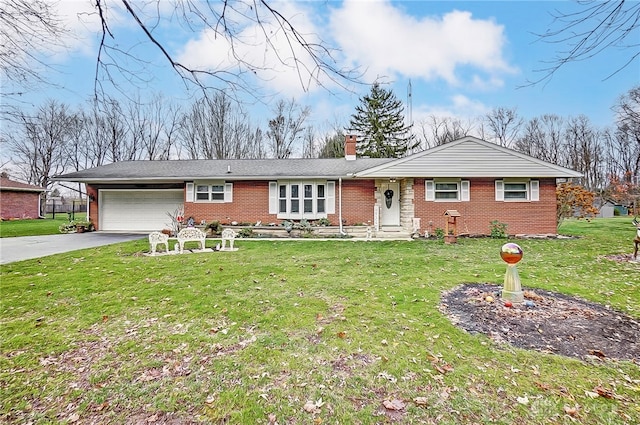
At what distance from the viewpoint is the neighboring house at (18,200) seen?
71.9 feet

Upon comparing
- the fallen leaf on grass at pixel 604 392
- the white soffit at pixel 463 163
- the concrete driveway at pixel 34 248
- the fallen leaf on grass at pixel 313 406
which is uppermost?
the white soffit at pixel 463 163

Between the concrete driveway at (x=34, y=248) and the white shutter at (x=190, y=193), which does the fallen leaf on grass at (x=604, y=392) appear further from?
the white shutter at (x=190, y=193)

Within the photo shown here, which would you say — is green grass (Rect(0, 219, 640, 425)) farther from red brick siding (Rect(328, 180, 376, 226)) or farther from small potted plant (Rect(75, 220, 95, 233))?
small potted plant (Rect(75, 220, 95, 233))

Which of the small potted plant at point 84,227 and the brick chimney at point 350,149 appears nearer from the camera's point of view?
the small potted plant at point 84,227

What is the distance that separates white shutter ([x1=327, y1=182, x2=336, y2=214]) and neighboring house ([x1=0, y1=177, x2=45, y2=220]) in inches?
898

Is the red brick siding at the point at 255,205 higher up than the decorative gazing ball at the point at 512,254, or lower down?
higher up

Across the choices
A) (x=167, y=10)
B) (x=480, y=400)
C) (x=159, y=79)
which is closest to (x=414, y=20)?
(x=167, y=10)

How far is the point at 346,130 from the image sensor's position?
31.8 m

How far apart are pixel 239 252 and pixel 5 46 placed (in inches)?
297

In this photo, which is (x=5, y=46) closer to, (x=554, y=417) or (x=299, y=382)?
(x=299, y=382)

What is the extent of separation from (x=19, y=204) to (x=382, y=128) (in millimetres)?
32043

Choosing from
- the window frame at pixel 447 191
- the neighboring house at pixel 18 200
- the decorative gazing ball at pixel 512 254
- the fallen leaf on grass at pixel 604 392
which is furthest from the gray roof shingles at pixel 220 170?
the fallen leaf on grass at pixel 604 392

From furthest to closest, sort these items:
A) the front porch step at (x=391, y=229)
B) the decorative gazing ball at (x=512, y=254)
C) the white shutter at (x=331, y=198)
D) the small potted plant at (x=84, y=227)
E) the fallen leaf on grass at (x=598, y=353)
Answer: the small potted plant at (x=84, y=227) → the white shutter at (x=331, y=198) → the front porch step at (x=391, y=229) → the decorative gazing ball at (x=512, y=254) → the fallen leaf on grass at (x=598, y=353)

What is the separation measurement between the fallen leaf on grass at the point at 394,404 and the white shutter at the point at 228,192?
13.6 m
